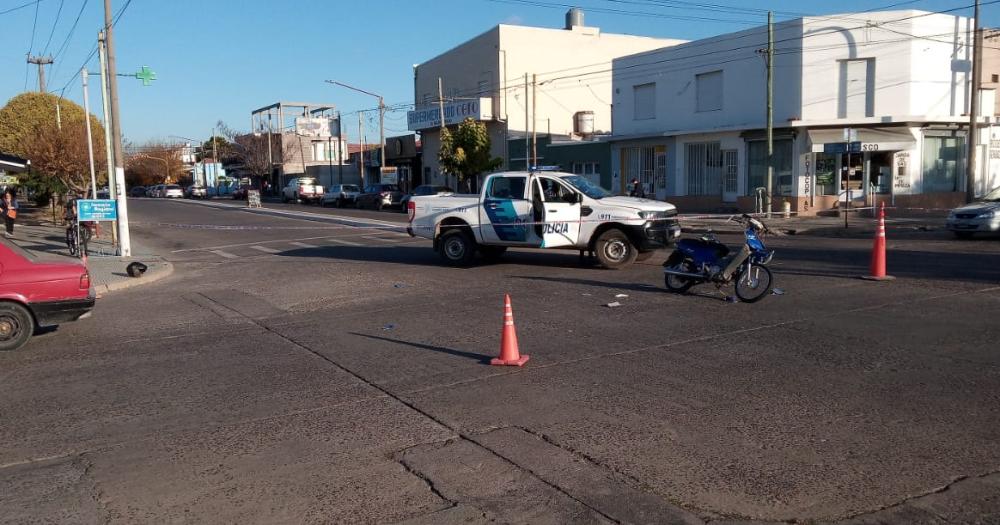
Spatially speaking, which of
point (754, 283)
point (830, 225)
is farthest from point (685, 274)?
point (830, 225)

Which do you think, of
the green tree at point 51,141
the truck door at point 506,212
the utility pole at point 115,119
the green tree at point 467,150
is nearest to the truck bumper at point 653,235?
the truck door at point 506,212

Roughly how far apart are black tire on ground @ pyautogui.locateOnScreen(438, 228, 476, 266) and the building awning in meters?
17.1

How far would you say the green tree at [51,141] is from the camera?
31.9 meters

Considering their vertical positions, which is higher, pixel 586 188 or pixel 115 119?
pixel 115 119

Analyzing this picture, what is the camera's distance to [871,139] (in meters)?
29.2

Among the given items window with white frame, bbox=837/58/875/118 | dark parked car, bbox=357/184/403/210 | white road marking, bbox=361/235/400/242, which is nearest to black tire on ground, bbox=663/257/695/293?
white road marking, bbox=361/235/400/242

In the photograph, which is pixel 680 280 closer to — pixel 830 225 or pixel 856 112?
pixel 830 225

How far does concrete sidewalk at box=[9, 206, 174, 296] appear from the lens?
1528 centimetres

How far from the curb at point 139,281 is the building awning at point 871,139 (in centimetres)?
2214

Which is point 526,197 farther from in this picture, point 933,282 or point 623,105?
point 623,105

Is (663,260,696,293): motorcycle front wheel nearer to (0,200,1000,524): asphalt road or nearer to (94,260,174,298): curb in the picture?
(0,200,1000,524): asphalt road

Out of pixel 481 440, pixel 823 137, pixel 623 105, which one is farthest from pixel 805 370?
pixel 623 105

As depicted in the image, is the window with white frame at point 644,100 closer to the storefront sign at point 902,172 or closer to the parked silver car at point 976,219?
the storefront sign at point 902,172

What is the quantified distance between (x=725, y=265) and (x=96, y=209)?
15.2 m
